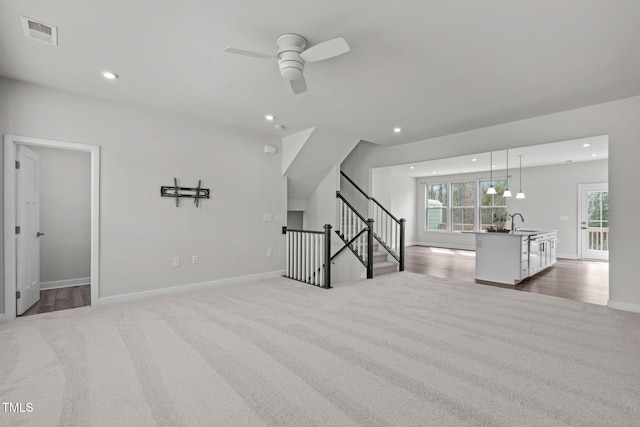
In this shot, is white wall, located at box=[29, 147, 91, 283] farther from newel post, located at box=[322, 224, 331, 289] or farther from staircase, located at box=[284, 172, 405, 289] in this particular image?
newel post, located at box=[322, 224, 331, 289]

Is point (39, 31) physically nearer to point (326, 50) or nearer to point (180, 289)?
point (326, 50)

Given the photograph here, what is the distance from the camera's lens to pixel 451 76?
3297mm

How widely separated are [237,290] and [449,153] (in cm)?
448

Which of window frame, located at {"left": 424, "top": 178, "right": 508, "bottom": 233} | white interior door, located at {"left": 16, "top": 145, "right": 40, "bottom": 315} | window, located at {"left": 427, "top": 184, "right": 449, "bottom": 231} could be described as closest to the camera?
white interior door, located at {"left": 16, "top": 145, "right": 40, "bottom": 315}

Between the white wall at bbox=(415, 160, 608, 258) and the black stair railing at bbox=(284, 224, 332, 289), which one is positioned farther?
the white wall at bbox=(415, 160, 608, 258)

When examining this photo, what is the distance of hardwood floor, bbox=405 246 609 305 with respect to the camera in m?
4.82

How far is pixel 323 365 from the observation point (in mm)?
2418

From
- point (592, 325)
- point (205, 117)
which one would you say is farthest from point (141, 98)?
point (592, 325)

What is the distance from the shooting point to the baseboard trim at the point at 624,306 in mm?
3869

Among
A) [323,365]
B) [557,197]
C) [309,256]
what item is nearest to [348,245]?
[309,256]

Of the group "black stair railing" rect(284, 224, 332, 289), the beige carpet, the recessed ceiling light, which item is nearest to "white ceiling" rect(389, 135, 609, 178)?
"black stair railing" rect(284, 224, 332, 289)

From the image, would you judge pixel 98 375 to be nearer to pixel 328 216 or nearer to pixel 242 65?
pixel 242 65

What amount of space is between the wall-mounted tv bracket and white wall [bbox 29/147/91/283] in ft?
6.44

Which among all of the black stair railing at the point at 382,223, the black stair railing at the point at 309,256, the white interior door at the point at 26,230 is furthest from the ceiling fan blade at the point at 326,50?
the black stair railing at the point at 382,223
